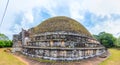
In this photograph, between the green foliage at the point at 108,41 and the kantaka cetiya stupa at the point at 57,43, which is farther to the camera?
the green foliage at the point at 108,41

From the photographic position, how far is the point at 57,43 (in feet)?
84.9

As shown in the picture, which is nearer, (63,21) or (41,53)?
(41,53)

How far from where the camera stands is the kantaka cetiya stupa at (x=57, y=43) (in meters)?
24.7

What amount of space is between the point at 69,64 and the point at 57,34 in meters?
7.10

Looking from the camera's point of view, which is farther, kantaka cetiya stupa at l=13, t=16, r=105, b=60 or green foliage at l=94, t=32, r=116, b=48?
green foliage at l=94, t=32, r=116, b=48

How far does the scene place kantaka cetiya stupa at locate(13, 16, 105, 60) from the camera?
24.7 m

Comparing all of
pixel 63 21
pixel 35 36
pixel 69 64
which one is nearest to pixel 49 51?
pixel 69 64

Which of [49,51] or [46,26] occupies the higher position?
[46,26]

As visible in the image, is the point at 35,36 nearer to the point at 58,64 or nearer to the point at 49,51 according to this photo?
the point at 49,51

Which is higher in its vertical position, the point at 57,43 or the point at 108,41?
the point at 57,43

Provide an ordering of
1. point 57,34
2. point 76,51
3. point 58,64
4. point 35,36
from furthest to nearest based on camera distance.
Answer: point 35,36
point 57,34
point 76,51
point 58,64

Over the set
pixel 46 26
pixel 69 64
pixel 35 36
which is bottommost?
pixel 69 64

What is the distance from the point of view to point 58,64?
23.4 metres

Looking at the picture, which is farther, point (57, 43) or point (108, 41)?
point (108, 41)
